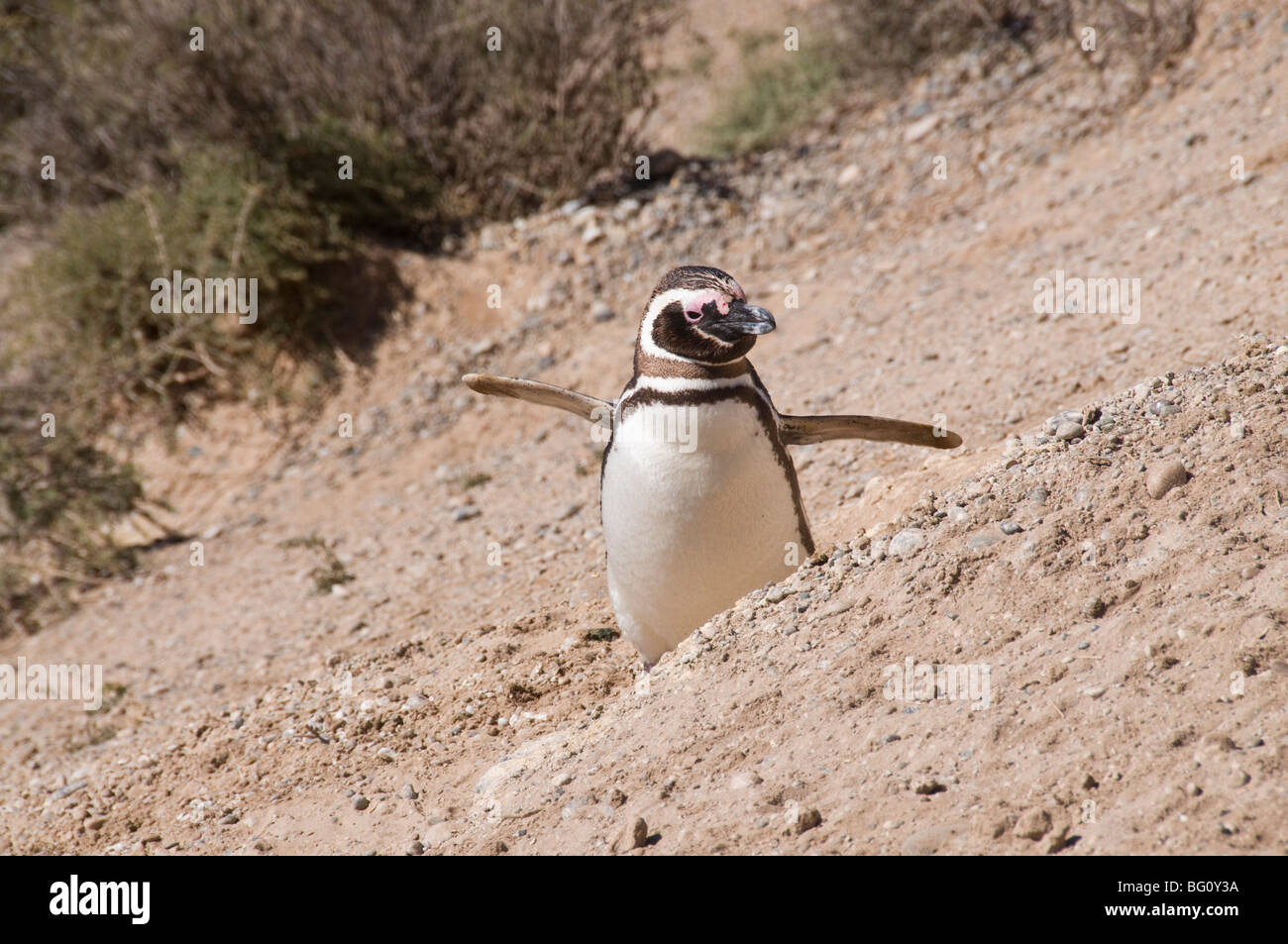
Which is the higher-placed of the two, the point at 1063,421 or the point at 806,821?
the point at 1063,421

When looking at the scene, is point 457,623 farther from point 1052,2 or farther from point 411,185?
point 1052,2

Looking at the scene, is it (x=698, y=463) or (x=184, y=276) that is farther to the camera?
(x=184, y=276)

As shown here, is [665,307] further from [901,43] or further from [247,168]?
[901,43]

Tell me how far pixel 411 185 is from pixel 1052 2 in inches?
202

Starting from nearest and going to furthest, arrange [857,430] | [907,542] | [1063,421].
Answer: [907,542], [1063,421], [857,430]

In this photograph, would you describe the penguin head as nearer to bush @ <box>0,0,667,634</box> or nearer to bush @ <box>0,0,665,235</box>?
bush @ <box>0,0,667,634</box>

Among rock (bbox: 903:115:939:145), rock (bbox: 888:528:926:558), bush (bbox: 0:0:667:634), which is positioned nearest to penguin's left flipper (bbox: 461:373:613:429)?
rock (bbox: 888:528:926:558)

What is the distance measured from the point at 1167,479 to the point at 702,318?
1231 mm

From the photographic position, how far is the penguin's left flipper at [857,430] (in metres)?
3.58

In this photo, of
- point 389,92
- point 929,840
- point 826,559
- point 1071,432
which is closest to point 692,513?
point 826,559

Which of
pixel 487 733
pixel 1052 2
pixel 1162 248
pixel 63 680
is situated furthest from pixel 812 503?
pixel 1052 2

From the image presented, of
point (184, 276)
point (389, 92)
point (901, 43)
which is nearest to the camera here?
point (184, 276)

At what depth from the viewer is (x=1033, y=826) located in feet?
6.92

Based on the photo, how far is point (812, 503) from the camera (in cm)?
508
